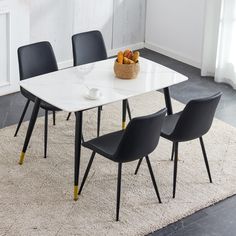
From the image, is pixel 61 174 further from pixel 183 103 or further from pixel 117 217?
pixel 183 103

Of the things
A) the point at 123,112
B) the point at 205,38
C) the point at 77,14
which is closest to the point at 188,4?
the point at 205,38

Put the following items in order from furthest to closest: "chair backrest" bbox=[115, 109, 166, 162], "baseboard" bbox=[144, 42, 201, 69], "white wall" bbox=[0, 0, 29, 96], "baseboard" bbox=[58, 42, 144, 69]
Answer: "baseboard" bbox=[144, 42, 201, 69] < "baseboard" bbox=[58, 42, 144, 69] < "white wall" bbox=[0, 0, 29, 96] < "chair backrest" bbox=[115, 109, 166, 162]

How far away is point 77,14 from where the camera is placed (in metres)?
7.36

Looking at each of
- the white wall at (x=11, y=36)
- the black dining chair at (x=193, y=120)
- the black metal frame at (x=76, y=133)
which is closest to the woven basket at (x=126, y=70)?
the black metal frame at (x=76, y=133)

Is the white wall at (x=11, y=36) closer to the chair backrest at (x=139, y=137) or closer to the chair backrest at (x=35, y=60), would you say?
the chair backrest at (x=35, y=60)

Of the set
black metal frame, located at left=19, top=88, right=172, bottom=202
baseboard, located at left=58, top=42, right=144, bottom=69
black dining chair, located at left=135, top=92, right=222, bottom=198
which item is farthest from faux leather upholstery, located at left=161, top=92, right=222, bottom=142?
Result: baseboard, located at left=58, top=42, right=144, bottom=69

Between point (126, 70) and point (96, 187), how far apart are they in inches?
36.9

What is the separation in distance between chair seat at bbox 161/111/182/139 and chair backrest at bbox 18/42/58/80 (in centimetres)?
113

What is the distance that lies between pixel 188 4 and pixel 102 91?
8.99 feet

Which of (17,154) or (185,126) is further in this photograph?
(17,154)

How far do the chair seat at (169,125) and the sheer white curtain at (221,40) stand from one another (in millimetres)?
1984

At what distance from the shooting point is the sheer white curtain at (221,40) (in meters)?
7.16

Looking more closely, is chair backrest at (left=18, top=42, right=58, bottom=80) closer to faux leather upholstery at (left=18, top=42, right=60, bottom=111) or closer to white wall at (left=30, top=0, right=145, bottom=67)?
faux leather upholstery at (left=18, top=42, right=60, bottom=111)

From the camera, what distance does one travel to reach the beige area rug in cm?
486
